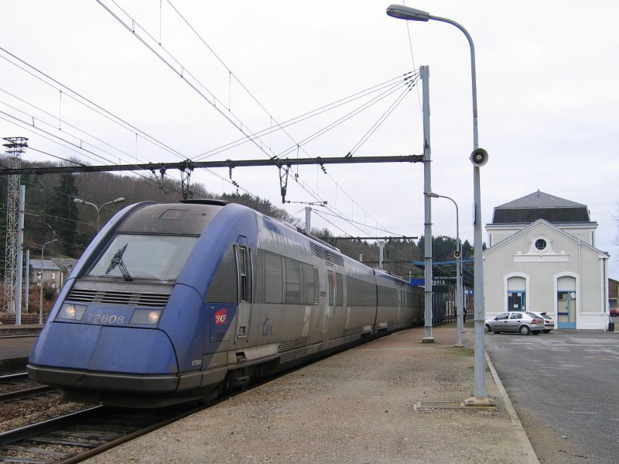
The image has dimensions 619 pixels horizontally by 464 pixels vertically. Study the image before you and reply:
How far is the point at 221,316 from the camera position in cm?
928

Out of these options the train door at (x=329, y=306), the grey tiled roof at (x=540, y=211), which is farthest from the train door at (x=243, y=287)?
the grey tiled roof at (x=540, y=211)

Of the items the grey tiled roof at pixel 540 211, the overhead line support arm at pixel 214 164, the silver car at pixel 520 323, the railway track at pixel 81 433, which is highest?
the grey tiled roof at pixel 540 211

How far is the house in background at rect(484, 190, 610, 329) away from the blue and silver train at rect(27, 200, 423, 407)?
114ft

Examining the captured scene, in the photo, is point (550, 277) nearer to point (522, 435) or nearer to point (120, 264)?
point (522, 435)

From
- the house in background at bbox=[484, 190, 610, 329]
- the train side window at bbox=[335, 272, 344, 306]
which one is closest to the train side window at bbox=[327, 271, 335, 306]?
the train side window at bbox=[335, 272, 344, 306]

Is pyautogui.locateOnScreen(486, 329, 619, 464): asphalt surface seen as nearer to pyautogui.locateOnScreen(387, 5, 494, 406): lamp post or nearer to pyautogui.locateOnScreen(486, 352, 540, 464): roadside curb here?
pyautogui.locateOnScreen(486, 352, 540, 464): roadside curb

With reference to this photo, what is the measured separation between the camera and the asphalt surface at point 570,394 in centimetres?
798

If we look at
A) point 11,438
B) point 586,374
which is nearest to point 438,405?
point 11,438

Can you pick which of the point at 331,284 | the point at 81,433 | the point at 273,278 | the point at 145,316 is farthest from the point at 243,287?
the point at 331,284

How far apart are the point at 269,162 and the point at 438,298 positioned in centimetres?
4061

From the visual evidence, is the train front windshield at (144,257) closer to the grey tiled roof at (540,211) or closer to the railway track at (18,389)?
the railway track at (18,389)

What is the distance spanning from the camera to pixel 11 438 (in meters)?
7.43

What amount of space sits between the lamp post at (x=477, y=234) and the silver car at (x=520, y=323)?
25.7 m

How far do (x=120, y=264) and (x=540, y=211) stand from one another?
173ft
